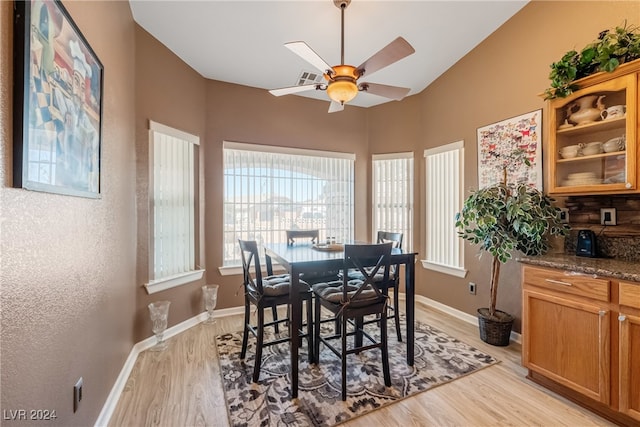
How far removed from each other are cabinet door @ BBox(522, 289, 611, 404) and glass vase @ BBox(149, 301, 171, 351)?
3.13 meters

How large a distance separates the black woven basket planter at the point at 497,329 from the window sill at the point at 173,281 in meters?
3.13

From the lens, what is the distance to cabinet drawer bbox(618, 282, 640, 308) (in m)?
1.68

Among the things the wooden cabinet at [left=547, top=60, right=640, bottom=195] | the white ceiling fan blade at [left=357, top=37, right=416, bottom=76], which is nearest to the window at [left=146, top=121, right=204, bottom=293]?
the white ceiling fan blade at [left=357, top=37, right=416, bottom=76]

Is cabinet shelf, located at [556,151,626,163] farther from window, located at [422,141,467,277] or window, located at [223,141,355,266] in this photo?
window, located at [223,141,355,266]

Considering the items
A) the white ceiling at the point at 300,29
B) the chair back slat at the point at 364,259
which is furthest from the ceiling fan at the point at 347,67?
the chair back slat at the point at 364,259

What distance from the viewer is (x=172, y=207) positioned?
3.14 meters

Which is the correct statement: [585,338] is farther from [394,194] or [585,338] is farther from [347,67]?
[394,194]

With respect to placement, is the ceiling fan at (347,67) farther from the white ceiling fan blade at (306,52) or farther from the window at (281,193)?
the window at (281,193)

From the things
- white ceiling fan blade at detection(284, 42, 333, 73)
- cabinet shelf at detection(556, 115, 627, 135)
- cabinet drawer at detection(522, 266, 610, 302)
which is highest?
white ceiling fan blade at detection(284, 42, 333, 73)

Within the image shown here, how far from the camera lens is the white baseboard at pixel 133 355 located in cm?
182

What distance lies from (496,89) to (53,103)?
3.69 metres

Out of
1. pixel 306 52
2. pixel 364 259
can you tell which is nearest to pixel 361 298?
pixel 364 259

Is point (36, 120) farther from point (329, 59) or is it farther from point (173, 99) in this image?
point (329, 59)

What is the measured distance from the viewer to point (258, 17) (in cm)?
268
